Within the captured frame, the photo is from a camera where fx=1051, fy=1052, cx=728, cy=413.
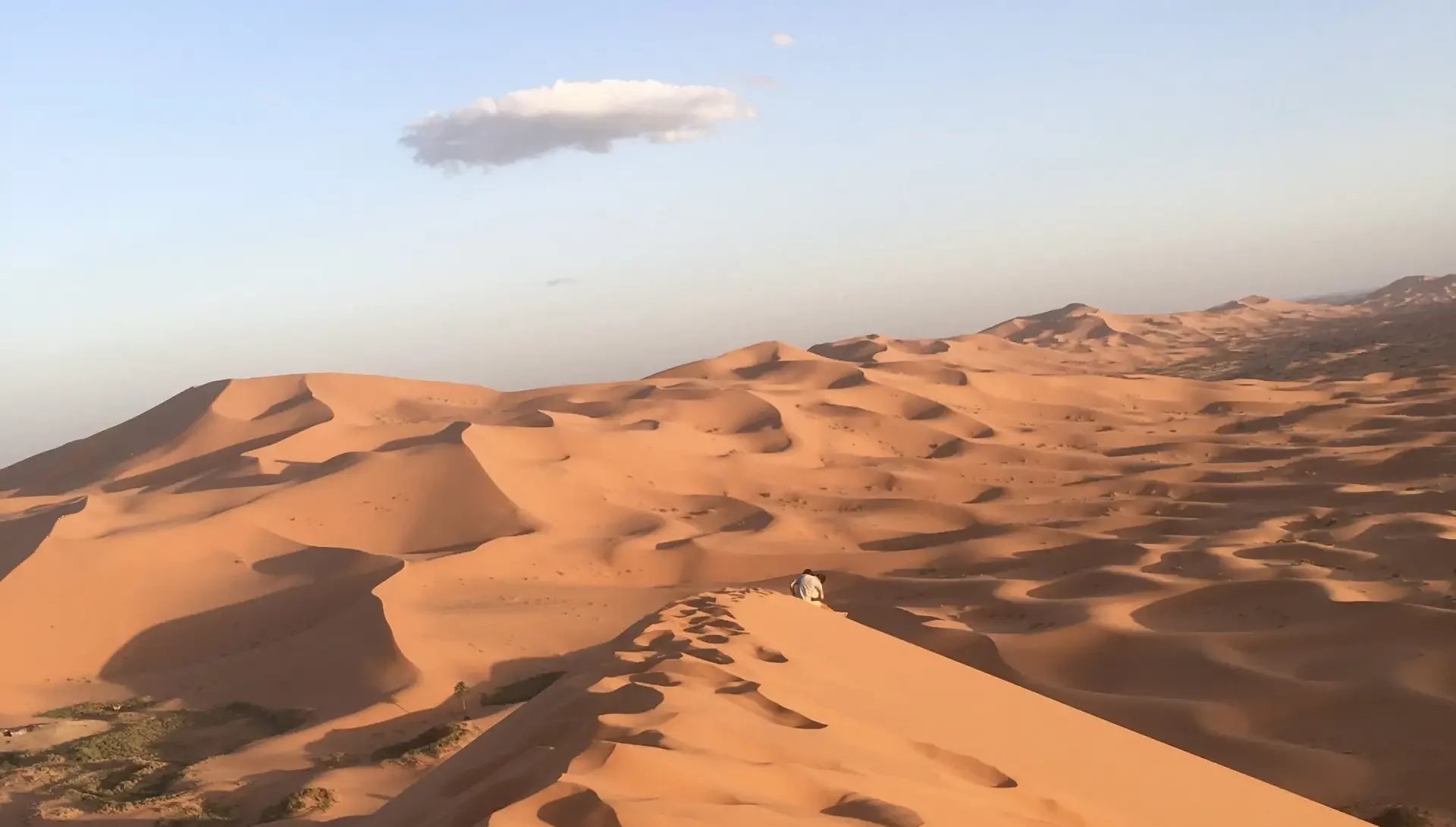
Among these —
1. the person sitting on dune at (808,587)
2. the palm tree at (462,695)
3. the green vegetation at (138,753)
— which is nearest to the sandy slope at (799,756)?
the palm tree at (462,695)

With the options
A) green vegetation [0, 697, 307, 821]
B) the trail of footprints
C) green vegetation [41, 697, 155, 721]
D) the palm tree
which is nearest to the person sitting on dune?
the trail of footprints

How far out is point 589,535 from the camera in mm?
14625

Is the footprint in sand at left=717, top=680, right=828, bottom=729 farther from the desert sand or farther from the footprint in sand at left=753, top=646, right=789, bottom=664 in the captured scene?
the footprint in sand at left=753, top=646, right=789, bottom=664

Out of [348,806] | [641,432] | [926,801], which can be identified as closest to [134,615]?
[348,806]

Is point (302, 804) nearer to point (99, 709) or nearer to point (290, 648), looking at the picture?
point (99, 709)

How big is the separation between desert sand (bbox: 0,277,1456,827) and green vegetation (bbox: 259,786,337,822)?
3 cm

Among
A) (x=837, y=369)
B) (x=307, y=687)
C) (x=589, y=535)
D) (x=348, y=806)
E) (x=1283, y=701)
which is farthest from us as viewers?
(x=837, y=369)

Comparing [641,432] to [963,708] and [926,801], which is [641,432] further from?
[926,801]

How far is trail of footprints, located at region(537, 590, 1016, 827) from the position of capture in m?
3.12

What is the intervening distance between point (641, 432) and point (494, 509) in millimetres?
4497

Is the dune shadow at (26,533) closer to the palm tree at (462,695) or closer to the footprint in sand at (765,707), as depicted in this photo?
the palm tree at (462,695)

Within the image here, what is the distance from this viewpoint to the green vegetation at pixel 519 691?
8734mm

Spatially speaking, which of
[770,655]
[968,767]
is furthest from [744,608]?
[968,767]

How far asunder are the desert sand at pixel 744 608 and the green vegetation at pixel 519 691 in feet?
0.36
